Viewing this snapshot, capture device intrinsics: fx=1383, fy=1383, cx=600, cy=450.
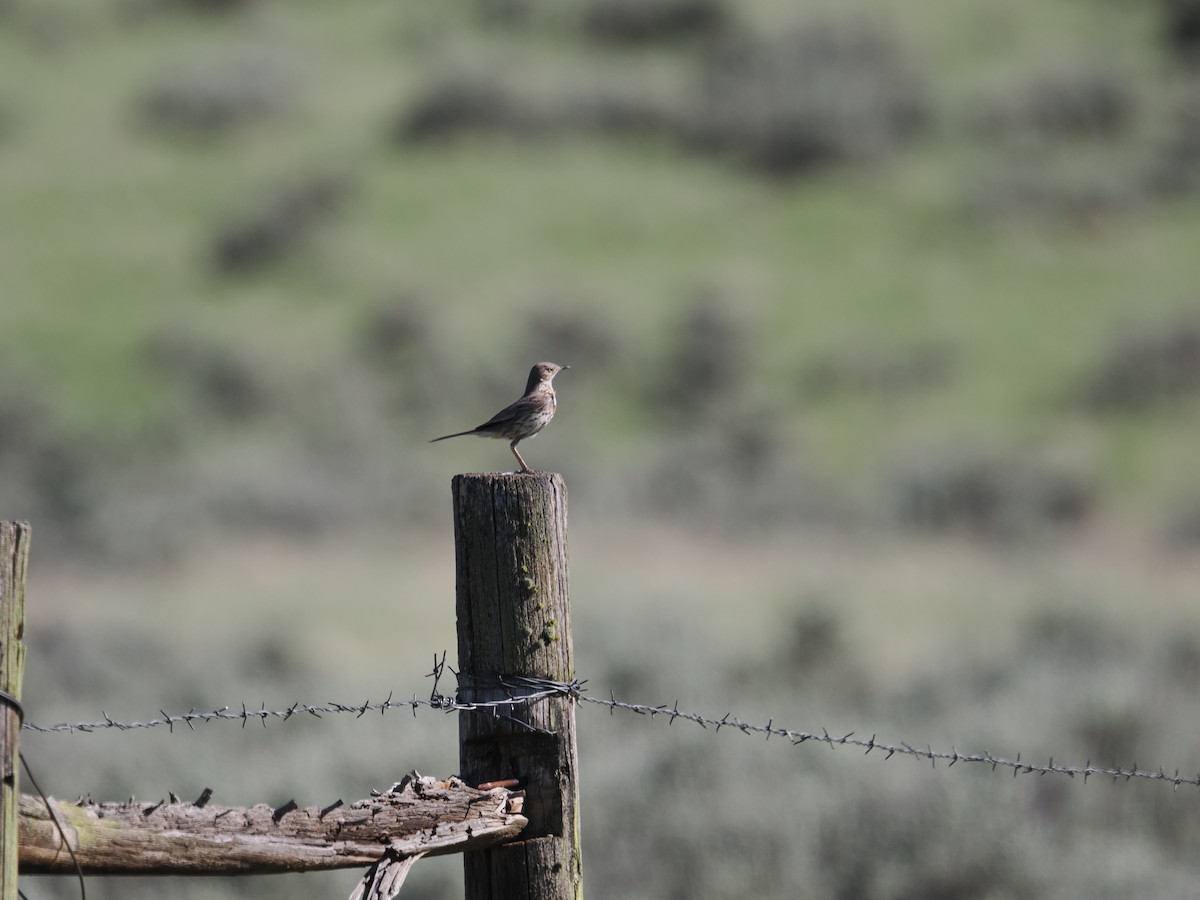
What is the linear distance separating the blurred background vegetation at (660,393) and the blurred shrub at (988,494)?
0.07 m

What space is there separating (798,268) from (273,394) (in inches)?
424

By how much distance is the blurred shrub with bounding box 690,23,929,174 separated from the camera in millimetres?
31766

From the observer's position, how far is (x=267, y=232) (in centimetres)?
2839

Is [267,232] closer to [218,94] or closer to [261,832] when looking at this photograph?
[218,94]

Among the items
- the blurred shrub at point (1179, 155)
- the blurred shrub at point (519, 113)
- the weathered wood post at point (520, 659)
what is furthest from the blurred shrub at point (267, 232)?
the weathered wood post at point (520, 659)

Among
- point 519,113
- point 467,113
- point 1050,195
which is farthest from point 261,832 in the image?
point 519,113

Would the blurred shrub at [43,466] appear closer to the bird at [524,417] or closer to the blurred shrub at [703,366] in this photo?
the blurred shrub at [703,366]

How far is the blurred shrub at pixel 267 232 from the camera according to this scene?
28.4m

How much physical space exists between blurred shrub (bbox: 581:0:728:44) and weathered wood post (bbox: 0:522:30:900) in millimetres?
36484

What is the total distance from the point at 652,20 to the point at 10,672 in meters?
37.3

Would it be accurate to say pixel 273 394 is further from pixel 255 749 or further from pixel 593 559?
pixel 255 749

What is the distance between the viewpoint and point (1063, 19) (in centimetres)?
3572

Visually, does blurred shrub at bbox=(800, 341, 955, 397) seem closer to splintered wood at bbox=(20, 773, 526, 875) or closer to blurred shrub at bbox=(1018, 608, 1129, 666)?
blurred shrub at bbox=(1018, 608, 1129, 666)

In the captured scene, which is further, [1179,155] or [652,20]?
[652,20]
